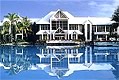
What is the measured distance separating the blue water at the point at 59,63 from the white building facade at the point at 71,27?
0.52 m

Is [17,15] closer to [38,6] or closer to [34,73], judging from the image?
[38,6]

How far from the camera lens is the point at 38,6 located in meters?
10.9

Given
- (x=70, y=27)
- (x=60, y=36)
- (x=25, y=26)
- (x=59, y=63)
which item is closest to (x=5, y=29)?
(x=25, y=26)

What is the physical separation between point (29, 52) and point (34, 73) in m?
3.58

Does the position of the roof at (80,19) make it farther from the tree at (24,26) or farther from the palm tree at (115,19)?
the tree at (24,26)

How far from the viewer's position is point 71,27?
12.5 meters

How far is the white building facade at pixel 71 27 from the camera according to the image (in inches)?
462

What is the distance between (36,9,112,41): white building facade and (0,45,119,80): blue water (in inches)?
20.5

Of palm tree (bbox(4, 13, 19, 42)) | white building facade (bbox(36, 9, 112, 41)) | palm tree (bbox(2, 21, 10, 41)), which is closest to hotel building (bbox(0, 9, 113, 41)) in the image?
white building facade (bbox(36, 9, 112, 41))

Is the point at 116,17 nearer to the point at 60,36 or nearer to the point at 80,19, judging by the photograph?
the point at 80,19

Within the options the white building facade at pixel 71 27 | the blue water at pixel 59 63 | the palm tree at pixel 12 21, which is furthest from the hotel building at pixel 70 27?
the blue water at pixel 59 63

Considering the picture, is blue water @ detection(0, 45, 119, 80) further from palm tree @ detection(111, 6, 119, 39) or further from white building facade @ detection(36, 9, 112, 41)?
palm tree @ detection(111, 6, 119, 39)

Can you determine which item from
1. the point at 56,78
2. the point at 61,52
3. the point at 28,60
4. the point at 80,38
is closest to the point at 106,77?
the point at 56,78

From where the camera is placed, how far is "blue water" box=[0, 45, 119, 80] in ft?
23.2
